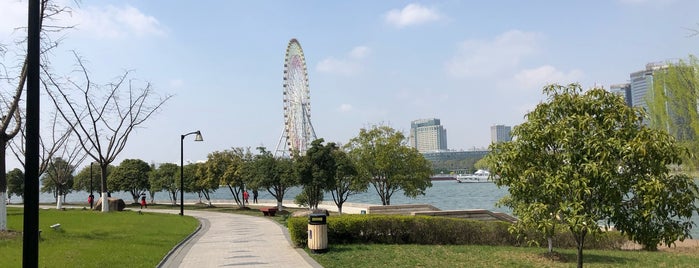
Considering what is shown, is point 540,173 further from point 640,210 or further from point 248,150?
point 248,150

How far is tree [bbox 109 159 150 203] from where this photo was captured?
60.9 meters

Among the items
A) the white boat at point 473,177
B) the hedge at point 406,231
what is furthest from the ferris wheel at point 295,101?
the white boat at point 473,177

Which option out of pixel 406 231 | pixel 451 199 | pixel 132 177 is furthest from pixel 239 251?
pixel 451 199

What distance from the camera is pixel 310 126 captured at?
62375mm

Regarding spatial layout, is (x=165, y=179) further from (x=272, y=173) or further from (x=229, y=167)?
(x=272, y=173)

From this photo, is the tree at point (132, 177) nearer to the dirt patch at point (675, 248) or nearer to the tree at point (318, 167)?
the tree at point (318, 167)

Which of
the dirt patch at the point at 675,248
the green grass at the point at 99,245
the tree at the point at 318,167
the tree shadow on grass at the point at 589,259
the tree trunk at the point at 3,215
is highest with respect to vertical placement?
the tree at the point at 318,167

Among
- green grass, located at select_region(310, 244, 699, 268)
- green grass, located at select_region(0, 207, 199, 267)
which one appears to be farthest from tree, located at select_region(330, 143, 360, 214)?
green grass, located at select_region(310, 244, 699, 268)

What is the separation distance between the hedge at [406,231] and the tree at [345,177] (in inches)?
627

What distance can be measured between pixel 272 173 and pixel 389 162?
1052 centimetres

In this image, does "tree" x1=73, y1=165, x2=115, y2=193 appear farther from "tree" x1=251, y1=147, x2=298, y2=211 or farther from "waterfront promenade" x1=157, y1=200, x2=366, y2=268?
"waterfront promenade" x1=157, y1=200, x2=366, y2=268

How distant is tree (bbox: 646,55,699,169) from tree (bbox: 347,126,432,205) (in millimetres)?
12977

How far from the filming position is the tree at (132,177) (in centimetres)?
6091

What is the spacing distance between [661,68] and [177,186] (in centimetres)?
4601
